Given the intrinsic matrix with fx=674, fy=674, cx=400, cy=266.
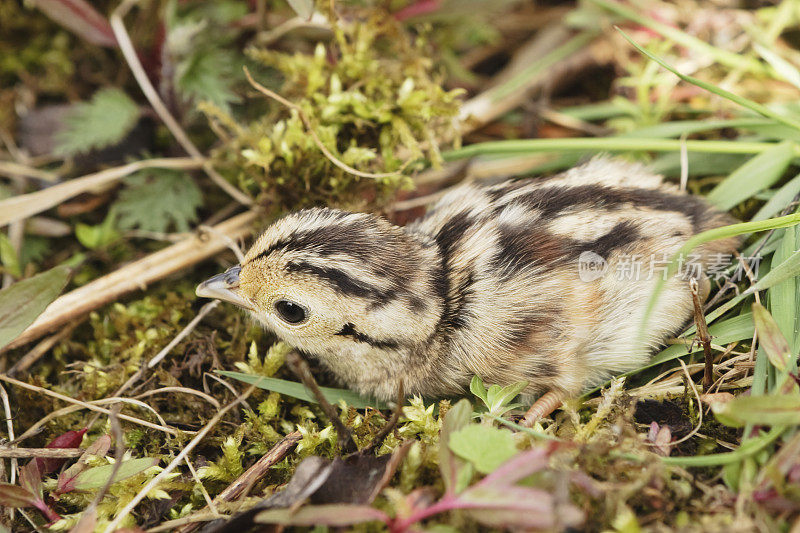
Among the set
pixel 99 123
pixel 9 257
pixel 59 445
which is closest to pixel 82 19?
pixel 99 123

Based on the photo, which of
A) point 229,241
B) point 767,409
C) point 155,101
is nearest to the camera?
point 767,409

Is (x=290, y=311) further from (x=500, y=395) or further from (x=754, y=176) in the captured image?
(x=754, y=176)

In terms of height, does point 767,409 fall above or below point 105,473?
above

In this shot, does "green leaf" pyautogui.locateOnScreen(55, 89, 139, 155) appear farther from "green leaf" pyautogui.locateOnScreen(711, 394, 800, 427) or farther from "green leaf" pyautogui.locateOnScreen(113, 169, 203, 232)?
"green leaf" pyautogui.locateOnScreen(711, 394, 800, 427)

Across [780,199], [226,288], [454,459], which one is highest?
[780,199]

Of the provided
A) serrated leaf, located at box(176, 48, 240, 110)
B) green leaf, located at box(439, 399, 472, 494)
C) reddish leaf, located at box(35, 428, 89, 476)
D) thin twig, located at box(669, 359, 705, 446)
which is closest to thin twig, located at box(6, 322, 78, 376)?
reddish leaf, located at box(35, 428, 89, 476)

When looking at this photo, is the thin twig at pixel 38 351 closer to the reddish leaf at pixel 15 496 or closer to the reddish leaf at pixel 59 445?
the reddish leaf at pixel 59 445
